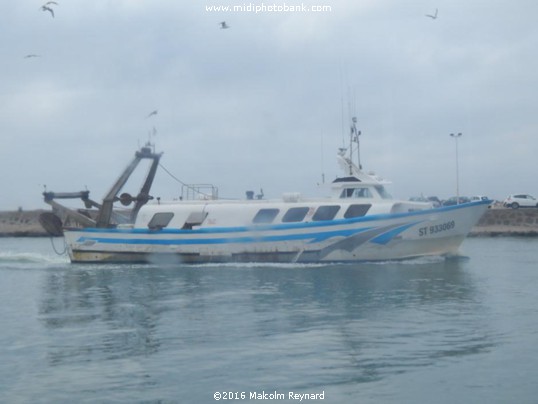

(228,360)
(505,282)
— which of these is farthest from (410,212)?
(228,360)

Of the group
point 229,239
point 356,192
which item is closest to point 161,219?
point 229,239

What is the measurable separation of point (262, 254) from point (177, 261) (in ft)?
10.9

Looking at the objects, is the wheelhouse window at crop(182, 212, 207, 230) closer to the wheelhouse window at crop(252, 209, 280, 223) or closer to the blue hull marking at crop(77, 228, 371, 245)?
the blue hull marking at crop(77, 228, 371, 245)

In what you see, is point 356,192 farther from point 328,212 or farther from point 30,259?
point 30,259

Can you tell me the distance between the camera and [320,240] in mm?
27578

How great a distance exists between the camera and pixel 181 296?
21172 mm

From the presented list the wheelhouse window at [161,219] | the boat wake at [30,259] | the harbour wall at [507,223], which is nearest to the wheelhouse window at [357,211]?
the wheelhouse window at [161,219]

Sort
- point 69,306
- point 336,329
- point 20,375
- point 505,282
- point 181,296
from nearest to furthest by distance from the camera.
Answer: point 20,375, point 336,329, point 69,306, point 181,296, point 505,282

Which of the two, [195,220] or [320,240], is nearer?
[320,240]

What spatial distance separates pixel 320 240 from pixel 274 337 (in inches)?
504

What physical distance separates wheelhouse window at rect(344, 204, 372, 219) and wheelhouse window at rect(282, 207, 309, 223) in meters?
1.47

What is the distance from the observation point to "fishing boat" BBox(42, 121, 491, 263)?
27.5 metres

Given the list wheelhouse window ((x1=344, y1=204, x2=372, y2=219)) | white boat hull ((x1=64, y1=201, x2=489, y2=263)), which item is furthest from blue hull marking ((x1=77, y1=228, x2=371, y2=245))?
wheelhouse window ((x1=344, y1=204, x2=372, y2=219))

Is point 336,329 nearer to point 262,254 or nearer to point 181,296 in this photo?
point 181,296
